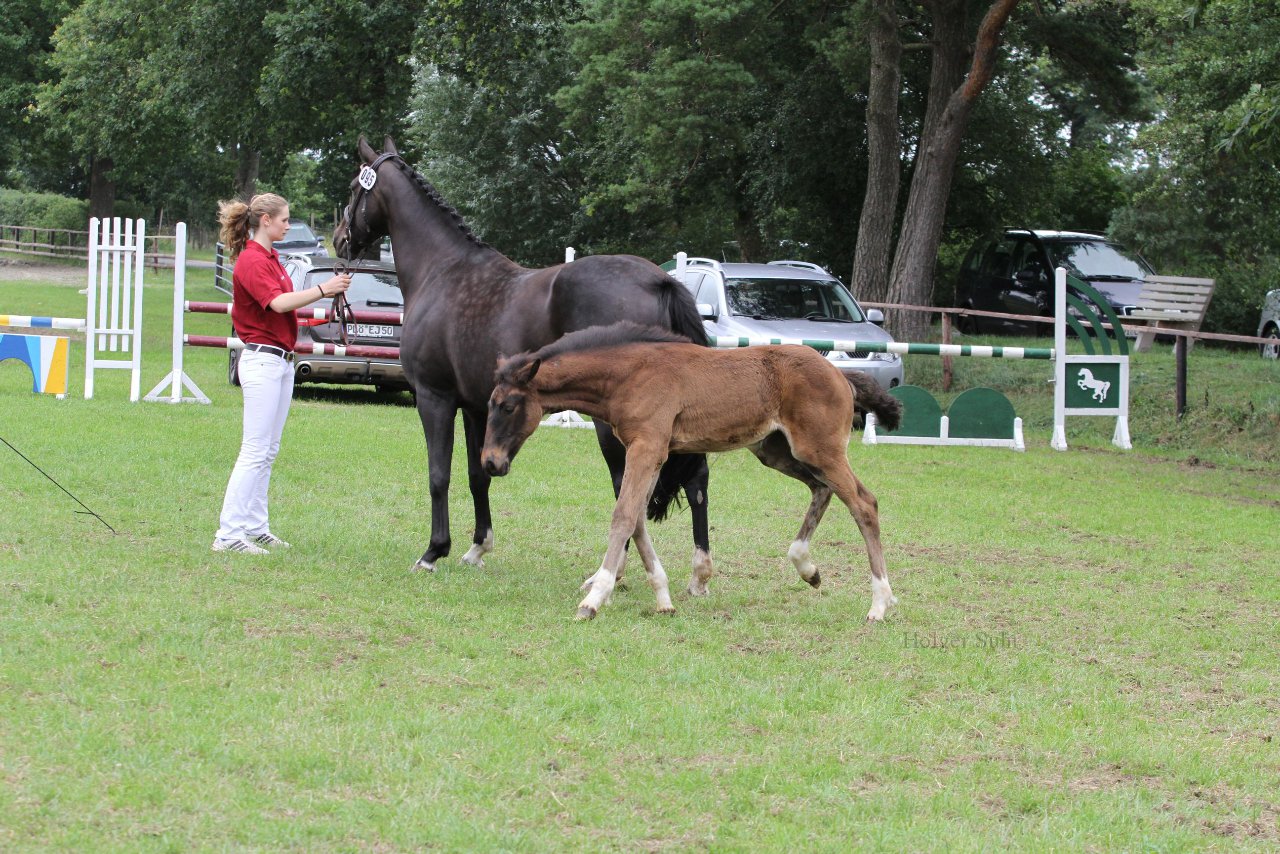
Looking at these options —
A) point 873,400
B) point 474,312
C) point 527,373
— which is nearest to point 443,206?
point 474,312

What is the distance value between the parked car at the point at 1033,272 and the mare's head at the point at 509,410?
1811 centimetres

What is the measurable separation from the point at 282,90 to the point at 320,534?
1966 centimetres

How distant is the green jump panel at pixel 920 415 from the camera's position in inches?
604

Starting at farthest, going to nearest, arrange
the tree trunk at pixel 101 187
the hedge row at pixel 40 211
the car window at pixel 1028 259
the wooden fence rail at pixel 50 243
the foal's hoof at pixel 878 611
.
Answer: the hedge row at pixel 40 211 → the tree trunk at pixel 101 187 → the wooden fence rail at pixel 50 243 → the car window at pixel 1028 259 → the foal's hoof at pixel 878 611

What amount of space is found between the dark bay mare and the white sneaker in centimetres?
102

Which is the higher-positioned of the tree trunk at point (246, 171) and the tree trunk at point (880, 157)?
the tree trunk at point (246, 171)

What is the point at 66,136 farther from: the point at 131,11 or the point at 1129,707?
the point at 1129,707

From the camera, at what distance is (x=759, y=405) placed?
292 inches

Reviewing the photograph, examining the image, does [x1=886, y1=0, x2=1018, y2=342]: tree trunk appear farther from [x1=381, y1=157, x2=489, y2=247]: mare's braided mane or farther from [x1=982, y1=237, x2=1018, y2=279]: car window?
[x1=381, y1=157, x2=489, y2=247]: mare's braided mane

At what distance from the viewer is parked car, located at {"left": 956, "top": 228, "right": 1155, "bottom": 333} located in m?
24.0

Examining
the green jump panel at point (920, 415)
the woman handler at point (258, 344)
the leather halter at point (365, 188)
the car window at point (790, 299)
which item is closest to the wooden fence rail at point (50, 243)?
the car window at point (790, 299)

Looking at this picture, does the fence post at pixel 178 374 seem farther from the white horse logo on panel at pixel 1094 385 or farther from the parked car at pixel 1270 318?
the parked car at pixel 1270 318

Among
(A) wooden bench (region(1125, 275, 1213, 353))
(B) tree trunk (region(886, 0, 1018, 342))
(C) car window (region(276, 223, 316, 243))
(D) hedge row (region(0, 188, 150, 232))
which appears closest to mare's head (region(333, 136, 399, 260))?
(B) tree trunk (region(886, 0, 1018, 342))

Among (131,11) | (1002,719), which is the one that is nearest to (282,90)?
(131,11)
